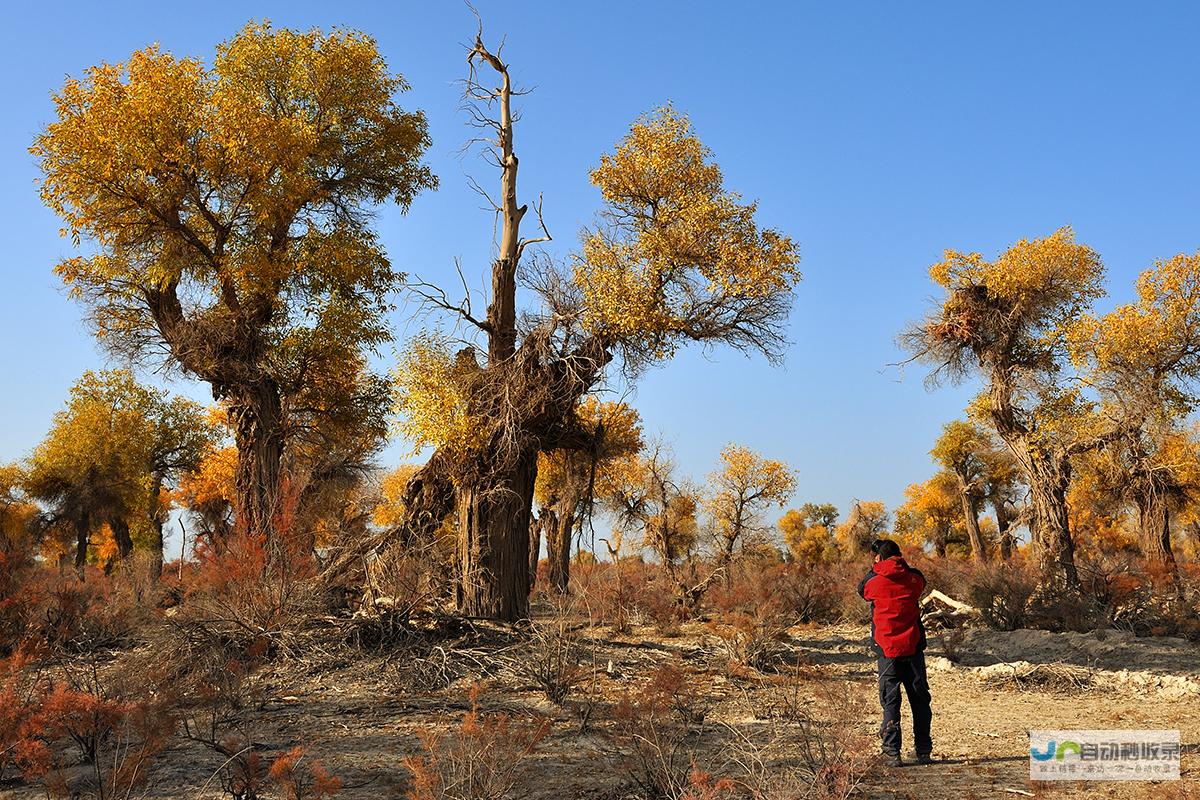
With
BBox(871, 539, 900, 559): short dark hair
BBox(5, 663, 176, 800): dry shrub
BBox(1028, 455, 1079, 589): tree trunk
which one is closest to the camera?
BBox(5, 663, 176, 800): dry shrub

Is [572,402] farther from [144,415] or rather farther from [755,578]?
[144,415]

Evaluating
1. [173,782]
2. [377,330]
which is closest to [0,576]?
[173,782]

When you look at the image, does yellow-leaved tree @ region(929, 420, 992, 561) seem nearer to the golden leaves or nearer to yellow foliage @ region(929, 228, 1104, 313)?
yellow foliage @ region(929, 228, 1104, 313)

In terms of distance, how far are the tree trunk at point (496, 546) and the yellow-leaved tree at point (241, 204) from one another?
3599 millimetres

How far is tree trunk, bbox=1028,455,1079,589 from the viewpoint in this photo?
59.2 feet

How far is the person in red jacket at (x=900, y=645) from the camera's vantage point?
Answer: 6.91 meters

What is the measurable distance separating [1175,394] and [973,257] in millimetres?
5947

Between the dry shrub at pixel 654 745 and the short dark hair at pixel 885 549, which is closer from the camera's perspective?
the dry shrub at pixel 654 745

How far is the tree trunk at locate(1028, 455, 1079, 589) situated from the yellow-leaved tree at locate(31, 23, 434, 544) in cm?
1421

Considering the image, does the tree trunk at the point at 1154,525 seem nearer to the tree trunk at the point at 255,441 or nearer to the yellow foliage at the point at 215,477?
the tree trunk at the point at 255,441

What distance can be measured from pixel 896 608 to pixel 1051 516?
534 inches

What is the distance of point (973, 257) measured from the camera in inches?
778

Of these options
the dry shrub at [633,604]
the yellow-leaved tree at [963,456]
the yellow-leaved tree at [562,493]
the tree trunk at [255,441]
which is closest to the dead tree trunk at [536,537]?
the yellow-leaved tree at [562,493]

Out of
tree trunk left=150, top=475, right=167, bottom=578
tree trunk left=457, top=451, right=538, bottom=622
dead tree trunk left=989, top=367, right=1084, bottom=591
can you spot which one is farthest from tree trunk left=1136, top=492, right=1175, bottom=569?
tree trunk left=150, top=475, right=167, bottom=578
